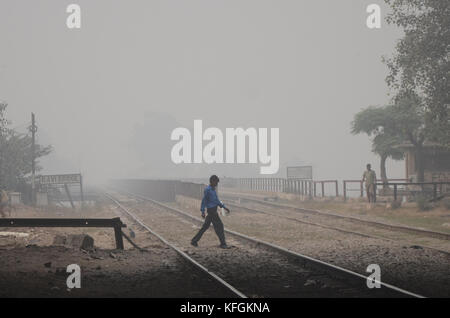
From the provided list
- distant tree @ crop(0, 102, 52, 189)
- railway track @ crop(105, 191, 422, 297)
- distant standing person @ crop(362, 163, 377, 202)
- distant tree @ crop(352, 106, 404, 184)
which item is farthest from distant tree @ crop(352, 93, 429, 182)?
distant tree @ crop(0, 102, 52, 189)

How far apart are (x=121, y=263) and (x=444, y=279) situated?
6358 millimetres

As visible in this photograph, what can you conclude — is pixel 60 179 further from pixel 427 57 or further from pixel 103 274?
pixel 103 274

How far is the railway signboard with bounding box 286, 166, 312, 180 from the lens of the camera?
3748cm

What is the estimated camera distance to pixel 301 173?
38.1m

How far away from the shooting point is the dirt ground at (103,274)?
7.86 meters

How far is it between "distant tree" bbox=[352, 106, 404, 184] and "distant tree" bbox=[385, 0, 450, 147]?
796 cm

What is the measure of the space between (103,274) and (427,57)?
A: 19239mm

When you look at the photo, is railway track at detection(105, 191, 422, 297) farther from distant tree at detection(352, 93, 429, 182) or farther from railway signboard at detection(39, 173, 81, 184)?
railway signboard at detection(39, 173, 81, 184)

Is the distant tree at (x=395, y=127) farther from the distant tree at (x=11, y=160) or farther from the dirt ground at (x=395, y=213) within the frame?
the distant tree at (x=11, y=160)

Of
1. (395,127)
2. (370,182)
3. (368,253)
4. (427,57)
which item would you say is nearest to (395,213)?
(370,182)

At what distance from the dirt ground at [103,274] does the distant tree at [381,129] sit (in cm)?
2314

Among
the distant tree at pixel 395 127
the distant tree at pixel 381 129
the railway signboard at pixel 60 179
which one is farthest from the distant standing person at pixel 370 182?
the railway signboard at pixel 60 179
